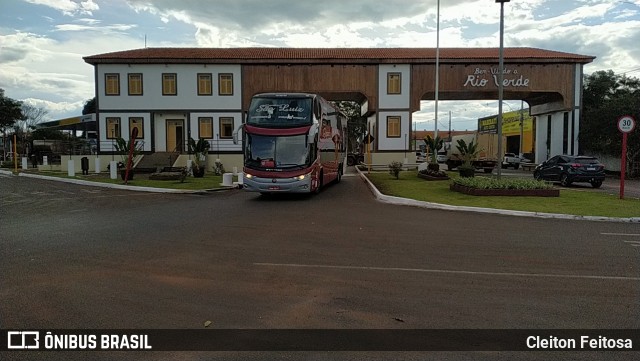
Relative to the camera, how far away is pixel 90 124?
59.2 metres

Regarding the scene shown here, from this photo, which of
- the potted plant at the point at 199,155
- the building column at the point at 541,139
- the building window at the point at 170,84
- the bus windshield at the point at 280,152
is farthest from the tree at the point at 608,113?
the building window at the point at 170,84

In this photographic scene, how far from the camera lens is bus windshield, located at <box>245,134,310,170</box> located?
19094mm

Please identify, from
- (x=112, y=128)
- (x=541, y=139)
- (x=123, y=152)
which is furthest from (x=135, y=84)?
(x=541, y=139)

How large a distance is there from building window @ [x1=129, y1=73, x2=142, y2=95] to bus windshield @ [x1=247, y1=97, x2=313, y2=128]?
2485cm

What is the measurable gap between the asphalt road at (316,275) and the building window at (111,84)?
29.6 metres

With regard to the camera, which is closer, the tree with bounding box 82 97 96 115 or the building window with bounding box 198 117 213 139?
the building window with bounding box 198 117 213 139

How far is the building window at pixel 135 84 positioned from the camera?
4084cm

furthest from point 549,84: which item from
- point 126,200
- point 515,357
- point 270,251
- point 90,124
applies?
point 90,124

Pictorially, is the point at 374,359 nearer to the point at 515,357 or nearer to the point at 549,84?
the point at 515,357

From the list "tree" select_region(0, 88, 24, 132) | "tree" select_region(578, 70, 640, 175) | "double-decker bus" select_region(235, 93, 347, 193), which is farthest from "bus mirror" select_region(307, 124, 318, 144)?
"tree" select_region(0, 88, 24, 132)

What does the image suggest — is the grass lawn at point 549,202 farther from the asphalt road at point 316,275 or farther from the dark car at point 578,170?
the dark car at point 578,170

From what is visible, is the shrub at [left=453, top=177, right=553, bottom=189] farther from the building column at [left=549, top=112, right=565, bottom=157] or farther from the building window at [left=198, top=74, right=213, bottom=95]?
the building window at [left=198, top=74, right=213, bottom=95]

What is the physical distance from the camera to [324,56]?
4122 centimetres

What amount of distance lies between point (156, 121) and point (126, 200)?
2390 centimetres
